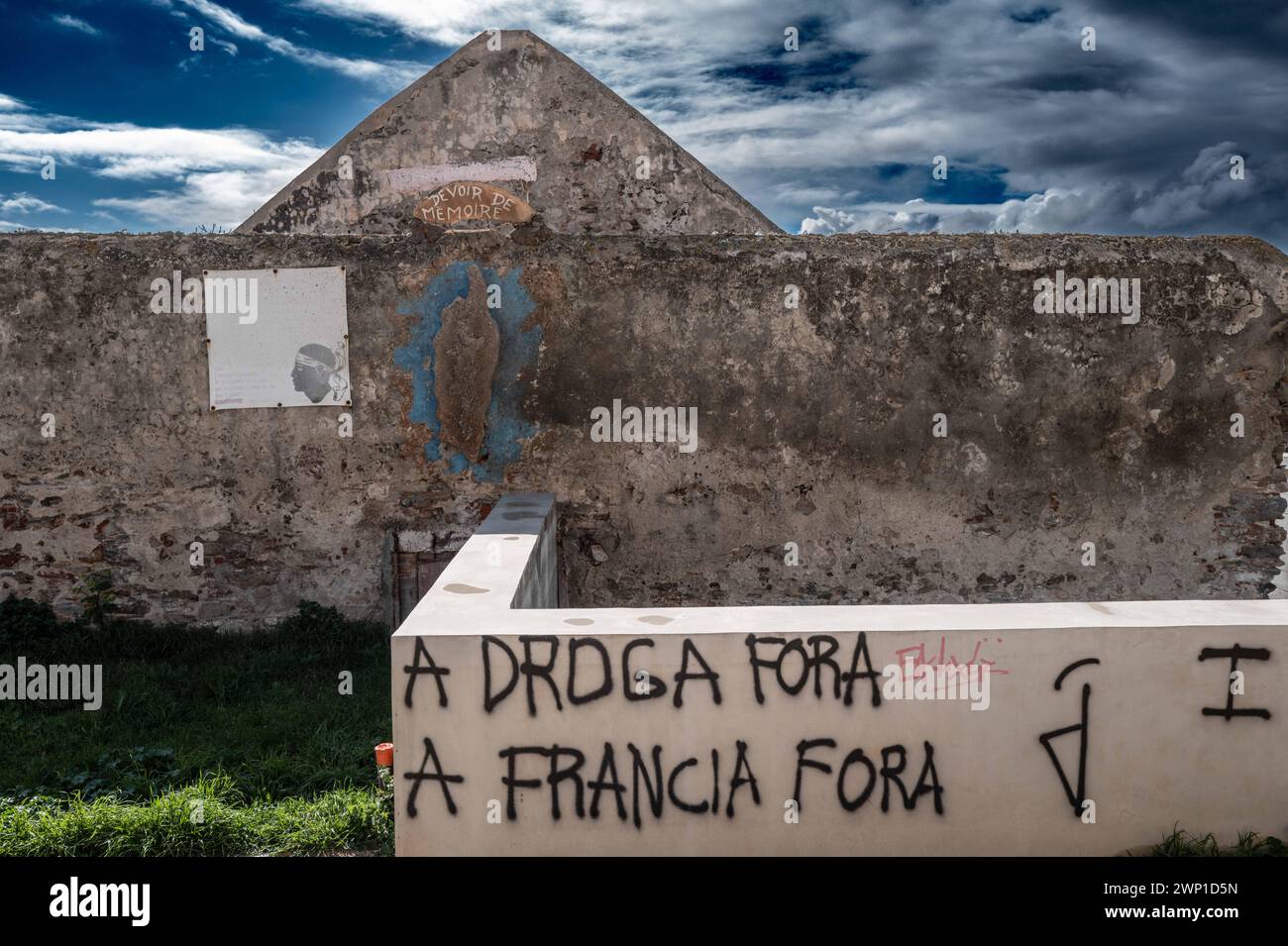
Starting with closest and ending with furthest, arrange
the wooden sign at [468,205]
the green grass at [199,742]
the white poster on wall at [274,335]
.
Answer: the green grass at [199,742] → the white poster on wall at [274,335] → the wooden sign at [468,205]

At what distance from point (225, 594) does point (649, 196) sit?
6686 millimetres

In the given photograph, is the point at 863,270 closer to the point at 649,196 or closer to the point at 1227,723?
the point at 1227,723

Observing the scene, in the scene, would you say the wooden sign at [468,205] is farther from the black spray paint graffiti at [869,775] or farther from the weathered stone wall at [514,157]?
the black spray paint graffiti at [869,775]

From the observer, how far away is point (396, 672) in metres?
3.42

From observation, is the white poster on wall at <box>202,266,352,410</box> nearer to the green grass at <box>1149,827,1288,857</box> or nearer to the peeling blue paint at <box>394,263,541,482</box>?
the peeling blue paint at <box>394,263,541,482</box>

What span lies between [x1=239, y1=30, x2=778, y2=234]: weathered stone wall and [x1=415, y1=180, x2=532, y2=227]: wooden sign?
0.38 feet

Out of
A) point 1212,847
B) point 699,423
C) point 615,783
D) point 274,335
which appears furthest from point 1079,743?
point 274,335

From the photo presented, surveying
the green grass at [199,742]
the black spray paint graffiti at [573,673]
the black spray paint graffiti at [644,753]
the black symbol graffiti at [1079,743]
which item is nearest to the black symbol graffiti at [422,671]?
the black spray paint graffiti at [644,753]

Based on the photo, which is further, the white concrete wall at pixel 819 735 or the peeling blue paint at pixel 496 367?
the peeling blue paint at pixel 496 367

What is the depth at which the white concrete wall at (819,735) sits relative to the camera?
3.40 metres

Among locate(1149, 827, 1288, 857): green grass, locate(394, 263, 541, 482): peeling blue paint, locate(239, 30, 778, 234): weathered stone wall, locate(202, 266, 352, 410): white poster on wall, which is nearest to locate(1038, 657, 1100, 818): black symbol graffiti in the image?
locate(1149, 827, 1288, 857): green grass

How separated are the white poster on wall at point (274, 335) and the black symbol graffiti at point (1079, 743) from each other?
4924 mm

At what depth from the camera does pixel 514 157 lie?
A: 37.1ft
